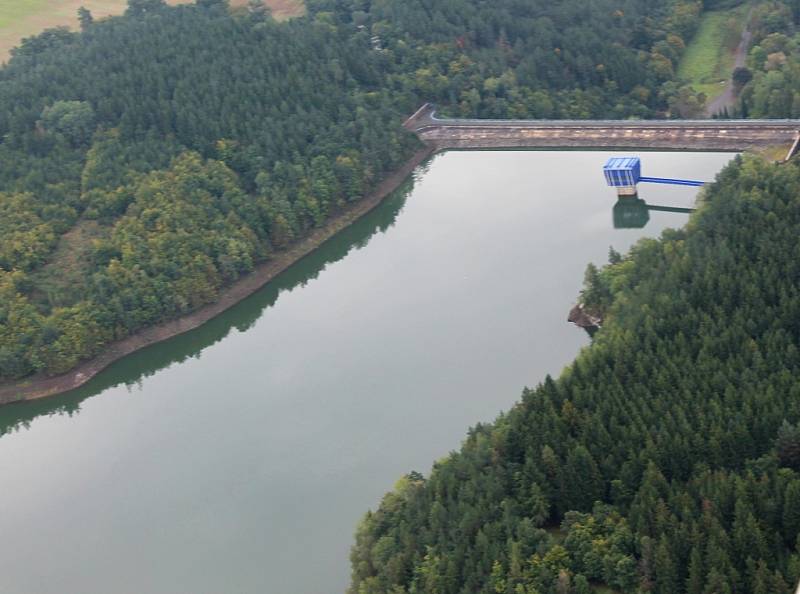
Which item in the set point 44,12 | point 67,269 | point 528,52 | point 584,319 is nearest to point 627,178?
point 584,319

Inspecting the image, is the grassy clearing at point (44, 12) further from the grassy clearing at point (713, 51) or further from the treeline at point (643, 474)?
the treeline at point (643, 474)

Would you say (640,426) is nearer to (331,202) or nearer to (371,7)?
(331,202)

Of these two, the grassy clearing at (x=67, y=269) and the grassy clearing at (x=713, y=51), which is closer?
the grassy clearing at (x=67, y=269)

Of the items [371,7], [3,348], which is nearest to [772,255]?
[3,348]

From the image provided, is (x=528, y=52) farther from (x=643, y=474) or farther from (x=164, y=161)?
(x=643, y=474)

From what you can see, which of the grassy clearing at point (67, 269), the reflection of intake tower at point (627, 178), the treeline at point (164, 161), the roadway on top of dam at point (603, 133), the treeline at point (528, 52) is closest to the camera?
the grassy clearing at point (67, 269)

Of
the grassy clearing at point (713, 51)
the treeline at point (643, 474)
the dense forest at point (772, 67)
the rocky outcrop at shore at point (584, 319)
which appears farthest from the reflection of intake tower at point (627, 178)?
the treeline at point (643, 474)

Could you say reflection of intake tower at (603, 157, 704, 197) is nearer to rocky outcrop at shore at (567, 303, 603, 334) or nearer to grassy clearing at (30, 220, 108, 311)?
rocky outcrop at shore at (567, 303, 603, 334)
